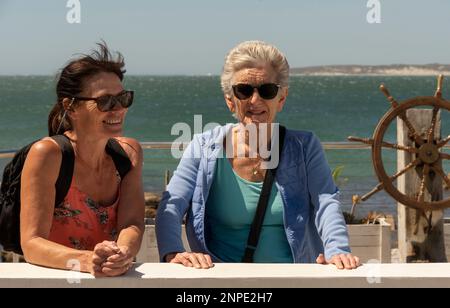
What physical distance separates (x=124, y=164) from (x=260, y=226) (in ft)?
1.43

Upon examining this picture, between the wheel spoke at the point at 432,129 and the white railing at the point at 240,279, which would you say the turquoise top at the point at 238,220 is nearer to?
the white railing at the point at 240,279

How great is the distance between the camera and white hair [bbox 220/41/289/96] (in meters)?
2.45

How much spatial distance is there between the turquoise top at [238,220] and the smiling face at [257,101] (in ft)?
0.53

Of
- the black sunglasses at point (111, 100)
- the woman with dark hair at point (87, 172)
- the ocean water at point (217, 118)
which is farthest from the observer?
the ocean water at point (217, 118)

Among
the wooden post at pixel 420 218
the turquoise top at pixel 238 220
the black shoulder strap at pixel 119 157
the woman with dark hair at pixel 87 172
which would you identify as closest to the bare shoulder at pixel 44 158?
the woman with dark hair at pixel 87 172

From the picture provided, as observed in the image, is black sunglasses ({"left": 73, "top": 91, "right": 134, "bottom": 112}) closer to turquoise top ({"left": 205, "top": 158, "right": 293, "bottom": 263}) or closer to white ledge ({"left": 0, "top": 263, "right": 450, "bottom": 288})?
turquoise top ({"left": 205, "top": 158, "right": 293, "bottom": 263})

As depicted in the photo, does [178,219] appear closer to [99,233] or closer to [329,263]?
[99,233]

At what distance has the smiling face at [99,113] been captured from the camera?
7.52ft

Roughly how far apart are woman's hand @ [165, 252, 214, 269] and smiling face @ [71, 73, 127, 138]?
40 cm

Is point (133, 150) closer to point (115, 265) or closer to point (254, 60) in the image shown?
point (254, 60)

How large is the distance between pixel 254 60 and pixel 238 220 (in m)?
0.47

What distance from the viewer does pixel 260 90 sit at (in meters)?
2.45

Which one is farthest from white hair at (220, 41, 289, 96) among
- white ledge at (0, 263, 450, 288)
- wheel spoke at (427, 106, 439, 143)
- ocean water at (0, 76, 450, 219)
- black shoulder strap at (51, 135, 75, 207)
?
ocean water at (0, 76, 450, 219)
